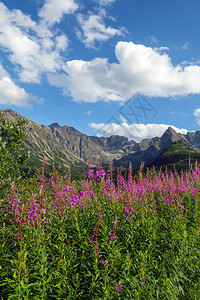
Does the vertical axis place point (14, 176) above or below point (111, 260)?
above

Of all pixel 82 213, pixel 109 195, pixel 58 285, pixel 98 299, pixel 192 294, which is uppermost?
pixel 109 195

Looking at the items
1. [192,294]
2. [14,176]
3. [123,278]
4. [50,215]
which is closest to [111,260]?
[123,278]

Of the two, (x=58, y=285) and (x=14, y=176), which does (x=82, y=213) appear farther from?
(x=14, y=176)

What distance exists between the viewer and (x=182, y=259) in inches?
208

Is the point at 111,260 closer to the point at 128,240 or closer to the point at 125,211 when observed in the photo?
the point at 128,240

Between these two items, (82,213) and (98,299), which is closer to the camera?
(98,299)

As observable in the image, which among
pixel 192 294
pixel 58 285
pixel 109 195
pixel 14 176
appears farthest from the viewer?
pixel 14 176

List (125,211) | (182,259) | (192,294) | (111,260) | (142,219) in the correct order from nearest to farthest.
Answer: (111,260)
(192,294)
(182,259)
(142,219)
(125,211)

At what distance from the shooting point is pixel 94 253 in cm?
453

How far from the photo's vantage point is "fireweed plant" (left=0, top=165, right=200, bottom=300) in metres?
4.11

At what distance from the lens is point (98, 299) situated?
13.5ft

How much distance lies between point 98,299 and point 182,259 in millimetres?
2607

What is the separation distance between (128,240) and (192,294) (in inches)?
81.8

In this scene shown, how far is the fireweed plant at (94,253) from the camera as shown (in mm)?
4109
